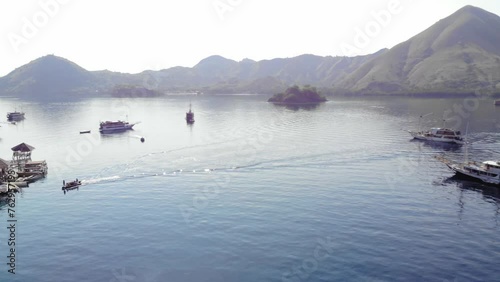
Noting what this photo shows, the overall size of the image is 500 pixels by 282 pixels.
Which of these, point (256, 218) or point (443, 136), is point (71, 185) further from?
point (443, 136)

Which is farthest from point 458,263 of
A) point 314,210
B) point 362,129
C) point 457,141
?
point 362,129

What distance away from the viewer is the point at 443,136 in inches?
6004

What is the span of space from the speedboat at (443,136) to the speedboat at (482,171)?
52.2 meters

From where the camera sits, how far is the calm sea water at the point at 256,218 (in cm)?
5422

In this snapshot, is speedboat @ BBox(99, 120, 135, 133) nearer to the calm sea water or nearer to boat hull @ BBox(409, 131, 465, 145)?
the calm sea water

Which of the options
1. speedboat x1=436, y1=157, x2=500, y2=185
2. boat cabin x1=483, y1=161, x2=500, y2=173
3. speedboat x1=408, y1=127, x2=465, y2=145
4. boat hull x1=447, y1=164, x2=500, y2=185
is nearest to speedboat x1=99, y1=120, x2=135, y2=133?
speedboat x1=408, y1=127, x2=465, y2=145

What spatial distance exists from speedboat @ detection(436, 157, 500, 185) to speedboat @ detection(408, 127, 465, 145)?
5223 cm

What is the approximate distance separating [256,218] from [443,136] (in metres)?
112

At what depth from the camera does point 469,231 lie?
66.2m

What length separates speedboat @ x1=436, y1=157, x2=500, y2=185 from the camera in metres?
93.4

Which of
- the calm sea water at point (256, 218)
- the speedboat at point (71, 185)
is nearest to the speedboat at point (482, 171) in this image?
the calm sea water at point (256, 218)

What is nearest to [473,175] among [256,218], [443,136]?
[443,136]

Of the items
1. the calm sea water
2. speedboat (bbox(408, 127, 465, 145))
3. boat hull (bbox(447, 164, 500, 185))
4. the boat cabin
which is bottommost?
the calm sea water

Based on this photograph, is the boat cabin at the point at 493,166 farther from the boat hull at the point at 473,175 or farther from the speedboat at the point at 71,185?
the speedboat at the point at 71,185
